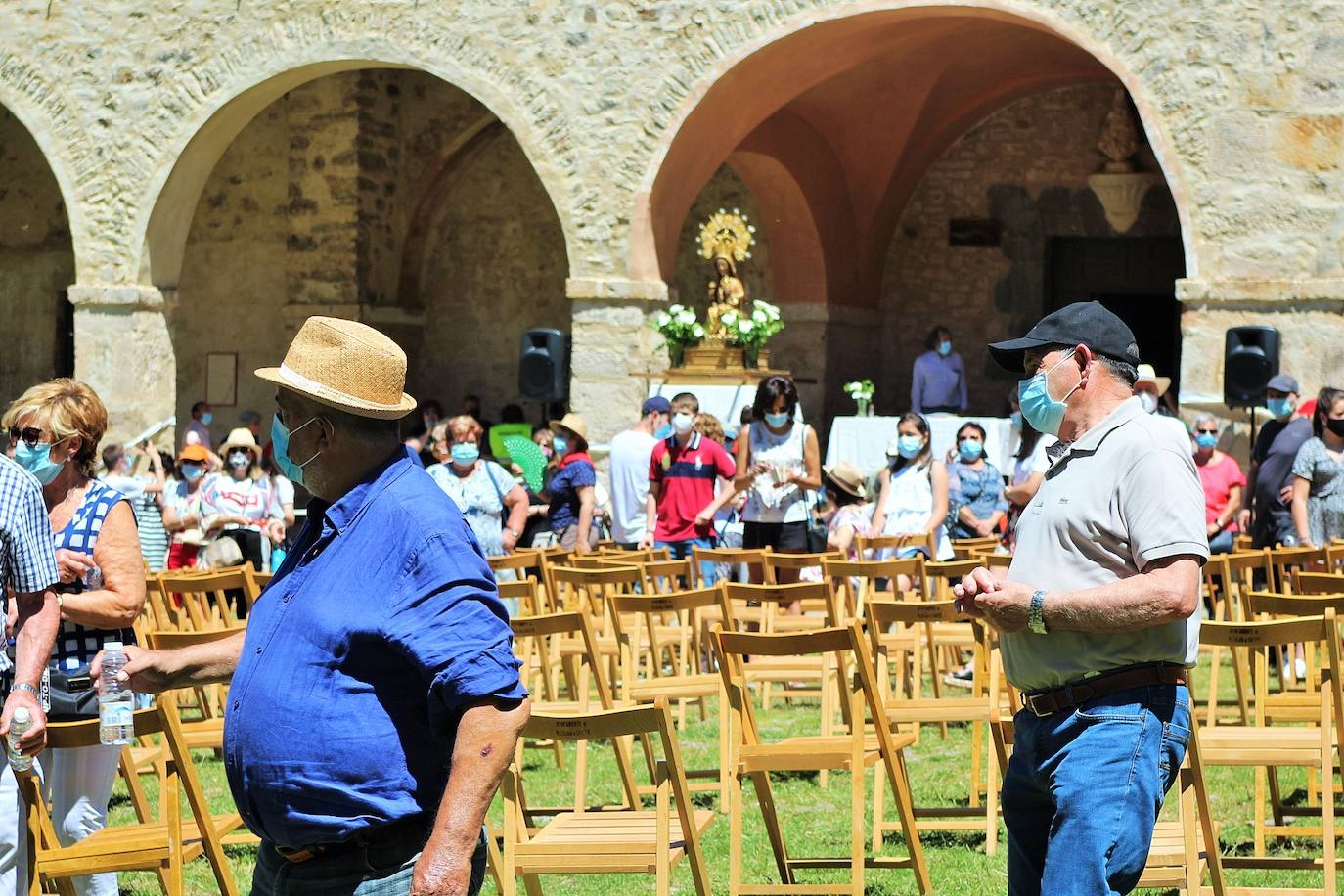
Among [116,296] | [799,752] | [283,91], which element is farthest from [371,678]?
[116,296]

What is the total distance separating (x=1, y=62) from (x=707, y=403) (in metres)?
6.90

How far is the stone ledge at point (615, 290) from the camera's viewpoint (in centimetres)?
1359

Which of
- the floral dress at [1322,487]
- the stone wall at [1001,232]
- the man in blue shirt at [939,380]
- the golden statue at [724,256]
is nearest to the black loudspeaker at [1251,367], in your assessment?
the floral dress at [1322,487]

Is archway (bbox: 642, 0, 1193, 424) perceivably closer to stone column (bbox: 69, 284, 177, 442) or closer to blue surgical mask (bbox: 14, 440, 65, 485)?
stone column (bbox: 69, 284, 177, 442)

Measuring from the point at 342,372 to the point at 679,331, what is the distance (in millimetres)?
10763

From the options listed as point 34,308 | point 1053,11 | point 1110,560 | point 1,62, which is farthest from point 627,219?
point 1110,560

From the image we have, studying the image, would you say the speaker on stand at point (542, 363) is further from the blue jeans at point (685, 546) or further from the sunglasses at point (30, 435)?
the sunglasses at point (30, 435)

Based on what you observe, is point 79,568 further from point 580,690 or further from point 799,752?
point 580,690

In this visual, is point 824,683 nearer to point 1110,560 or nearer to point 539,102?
point 1110,560

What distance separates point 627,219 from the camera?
1356 centimetres

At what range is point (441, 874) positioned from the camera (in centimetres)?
258

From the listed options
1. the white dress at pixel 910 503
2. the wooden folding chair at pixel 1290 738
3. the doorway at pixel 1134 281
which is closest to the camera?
the wooden folding chair at pixel 1290 738

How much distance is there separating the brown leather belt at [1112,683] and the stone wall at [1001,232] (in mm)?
14913

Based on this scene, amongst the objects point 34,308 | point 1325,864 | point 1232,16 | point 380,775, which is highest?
point 1232,16
